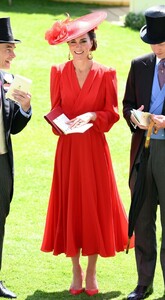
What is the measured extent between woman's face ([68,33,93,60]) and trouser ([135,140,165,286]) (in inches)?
36.6

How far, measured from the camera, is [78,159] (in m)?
7.34

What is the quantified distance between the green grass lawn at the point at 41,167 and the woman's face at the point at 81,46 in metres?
2.08

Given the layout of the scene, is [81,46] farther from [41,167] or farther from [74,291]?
[41,167]

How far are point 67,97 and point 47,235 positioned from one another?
1.24 m

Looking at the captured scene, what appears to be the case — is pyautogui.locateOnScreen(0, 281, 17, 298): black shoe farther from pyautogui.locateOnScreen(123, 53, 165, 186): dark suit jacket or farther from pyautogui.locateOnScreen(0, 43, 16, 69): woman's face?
pyautogui.locateOnScreen(0, 43, 16, 69): woman's face

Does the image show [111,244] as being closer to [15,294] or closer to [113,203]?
[113,203]

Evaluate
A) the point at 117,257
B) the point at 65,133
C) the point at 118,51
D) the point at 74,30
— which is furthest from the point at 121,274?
the point at 118,51

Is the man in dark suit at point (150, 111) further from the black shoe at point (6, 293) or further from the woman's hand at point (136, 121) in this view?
the black shoe at point (6, 293)

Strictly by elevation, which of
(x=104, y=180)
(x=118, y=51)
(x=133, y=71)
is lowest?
(x=118, y=51)

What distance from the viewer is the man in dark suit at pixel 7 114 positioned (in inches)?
273

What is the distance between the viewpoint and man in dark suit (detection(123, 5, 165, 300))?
6.81 m

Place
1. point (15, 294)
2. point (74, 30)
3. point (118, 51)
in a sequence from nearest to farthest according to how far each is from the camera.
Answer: point (74, 30), point (15, 294), point (118, 51)

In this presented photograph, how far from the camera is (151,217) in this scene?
721cm

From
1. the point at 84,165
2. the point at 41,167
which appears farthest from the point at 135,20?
the point at 84,165
